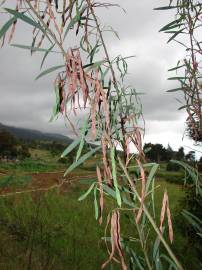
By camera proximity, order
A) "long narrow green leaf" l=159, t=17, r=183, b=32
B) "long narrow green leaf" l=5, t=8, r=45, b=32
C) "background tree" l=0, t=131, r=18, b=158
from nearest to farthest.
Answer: "long narrow green leaf" l=5, t=8, r=45, b=32
"long narrow green leaf" l=159, t=17, r=183, b=32
"background tree" l=0, t=131, r=18, b=158

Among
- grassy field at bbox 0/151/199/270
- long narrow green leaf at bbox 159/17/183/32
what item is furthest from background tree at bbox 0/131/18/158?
long narrow green leaf at bbox 159/17/183/32

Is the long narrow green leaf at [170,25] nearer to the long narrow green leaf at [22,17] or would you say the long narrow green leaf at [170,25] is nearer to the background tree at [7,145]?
the long narrow green leaf at [22,17]

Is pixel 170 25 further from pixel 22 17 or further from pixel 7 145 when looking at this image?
pixel 7 145

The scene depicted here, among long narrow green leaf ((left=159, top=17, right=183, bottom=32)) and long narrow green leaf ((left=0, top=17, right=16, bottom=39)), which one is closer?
long narrow green leaf ((left=0, top=17, right=16, bottom=39))

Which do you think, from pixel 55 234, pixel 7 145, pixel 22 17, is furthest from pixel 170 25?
pixel 7 145

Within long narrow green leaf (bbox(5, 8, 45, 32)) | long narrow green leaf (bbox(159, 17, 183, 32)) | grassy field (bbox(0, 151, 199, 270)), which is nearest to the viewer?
long narrow green leaf (bbox(5, 8, 45, 32))

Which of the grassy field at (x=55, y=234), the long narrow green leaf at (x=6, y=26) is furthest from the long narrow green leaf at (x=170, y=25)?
the grassy field at (x=55, y=234)

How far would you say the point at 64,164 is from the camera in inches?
1252

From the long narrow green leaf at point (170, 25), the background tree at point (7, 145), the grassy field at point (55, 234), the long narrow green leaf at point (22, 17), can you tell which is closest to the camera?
the long narrow green leaf at point (22, 17)

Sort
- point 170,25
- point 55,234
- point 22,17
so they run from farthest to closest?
1. point 55,234
2. point 170,25
3. point 22,17

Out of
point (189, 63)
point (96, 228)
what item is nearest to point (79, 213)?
point (96, 228)

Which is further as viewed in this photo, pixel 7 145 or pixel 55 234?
pixel 7 145

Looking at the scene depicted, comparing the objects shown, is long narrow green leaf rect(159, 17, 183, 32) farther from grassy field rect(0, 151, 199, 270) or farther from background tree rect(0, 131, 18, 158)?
background tree rect(0, 131, 18, 158)

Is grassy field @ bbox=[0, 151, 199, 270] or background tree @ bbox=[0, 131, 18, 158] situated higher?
background tree @ bbox=[0, 131, 18, 158]
